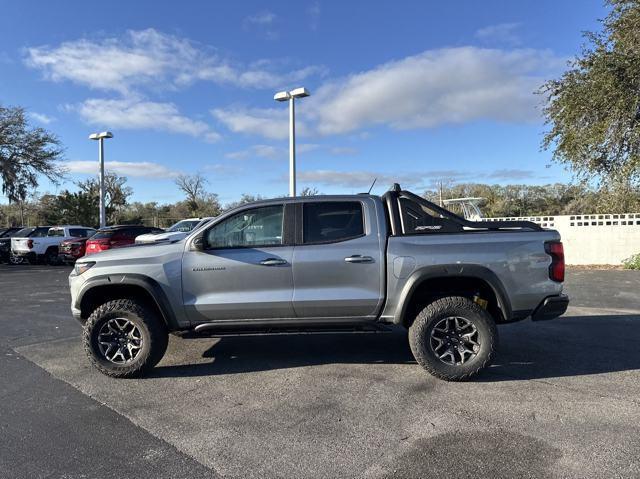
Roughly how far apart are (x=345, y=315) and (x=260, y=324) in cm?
88

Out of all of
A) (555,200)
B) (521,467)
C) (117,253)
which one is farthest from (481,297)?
(555,200)

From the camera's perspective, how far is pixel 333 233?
5.19m

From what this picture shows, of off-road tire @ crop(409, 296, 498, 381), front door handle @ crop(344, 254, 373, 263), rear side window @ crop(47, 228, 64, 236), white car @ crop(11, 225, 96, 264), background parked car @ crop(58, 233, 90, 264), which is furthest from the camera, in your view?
rear side window @ crop(47, 228, 64, 236)

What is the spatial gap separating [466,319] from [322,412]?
1733 millimetres

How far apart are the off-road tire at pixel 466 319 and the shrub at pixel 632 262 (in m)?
12.8

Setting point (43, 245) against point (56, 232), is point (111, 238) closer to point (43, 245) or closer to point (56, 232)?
point (43, 245)

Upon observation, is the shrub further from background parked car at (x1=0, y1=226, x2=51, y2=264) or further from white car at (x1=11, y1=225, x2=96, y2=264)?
background parked car at (x1=0, y1=226, x2=51, y2=264)

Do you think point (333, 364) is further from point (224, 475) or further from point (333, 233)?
point (224, 475)

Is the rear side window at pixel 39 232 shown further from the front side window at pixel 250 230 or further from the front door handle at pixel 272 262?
the front door handle at pixel 272 262

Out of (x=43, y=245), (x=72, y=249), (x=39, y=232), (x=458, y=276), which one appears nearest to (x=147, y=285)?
(x=458, y=276)

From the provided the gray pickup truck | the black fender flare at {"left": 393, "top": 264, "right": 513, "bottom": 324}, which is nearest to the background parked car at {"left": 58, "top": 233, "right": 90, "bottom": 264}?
the gray pickup truck

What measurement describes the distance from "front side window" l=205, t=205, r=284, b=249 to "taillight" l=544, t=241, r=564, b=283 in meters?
2.71

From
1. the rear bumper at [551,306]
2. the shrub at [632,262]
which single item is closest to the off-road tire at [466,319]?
the rear bumper at [551,306]

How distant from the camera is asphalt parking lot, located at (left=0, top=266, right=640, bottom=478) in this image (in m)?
3.30
